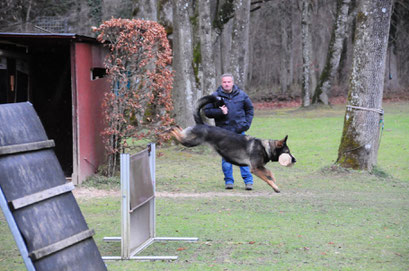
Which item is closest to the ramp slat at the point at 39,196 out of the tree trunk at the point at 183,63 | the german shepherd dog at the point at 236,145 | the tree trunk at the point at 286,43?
the german shepherd dog at the point at 236,145

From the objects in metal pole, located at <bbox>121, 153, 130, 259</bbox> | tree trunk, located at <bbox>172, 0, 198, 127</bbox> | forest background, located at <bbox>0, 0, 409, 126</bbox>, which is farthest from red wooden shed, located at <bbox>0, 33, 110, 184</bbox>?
metal pole, located at <bbox>121, 153, 130, 259</bbox>

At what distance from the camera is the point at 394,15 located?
43.5 metres

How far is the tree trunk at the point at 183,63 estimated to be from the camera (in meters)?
17.3

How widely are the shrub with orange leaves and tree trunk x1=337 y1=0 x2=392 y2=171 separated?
4488 mm

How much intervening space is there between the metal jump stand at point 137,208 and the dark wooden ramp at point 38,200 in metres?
1.52

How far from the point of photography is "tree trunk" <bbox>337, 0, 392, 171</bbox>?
44.0 feet

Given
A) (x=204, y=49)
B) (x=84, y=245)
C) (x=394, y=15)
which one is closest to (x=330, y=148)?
(x=204, y=49)

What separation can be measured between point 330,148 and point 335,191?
8.43 meters

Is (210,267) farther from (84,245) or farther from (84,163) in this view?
(84,163)

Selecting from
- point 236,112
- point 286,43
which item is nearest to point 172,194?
point 236,112

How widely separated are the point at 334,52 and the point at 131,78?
20753mm

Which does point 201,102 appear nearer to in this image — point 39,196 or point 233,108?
point 233,108

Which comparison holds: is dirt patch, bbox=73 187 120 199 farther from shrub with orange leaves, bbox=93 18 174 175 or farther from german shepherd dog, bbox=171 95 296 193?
german shepherd dog, bbox=171 95 296 193

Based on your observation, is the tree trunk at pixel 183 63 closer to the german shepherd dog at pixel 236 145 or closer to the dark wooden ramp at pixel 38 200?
the german shepherd dog at pixel 236 145
